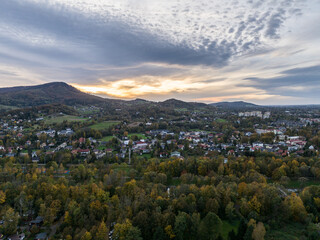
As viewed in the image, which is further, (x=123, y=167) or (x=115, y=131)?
(x=115, y=131)

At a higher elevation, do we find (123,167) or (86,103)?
(86,103)

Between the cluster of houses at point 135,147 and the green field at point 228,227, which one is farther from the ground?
the cluster of houses at point 135,147

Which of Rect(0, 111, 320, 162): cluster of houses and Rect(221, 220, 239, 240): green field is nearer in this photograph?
Rect(221, 220, 239, 240): green field

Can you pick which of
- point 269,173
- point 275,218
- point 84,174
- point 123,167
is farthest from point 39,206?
point 269,173

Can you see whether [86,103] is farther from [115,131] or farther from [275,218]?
[275,218]

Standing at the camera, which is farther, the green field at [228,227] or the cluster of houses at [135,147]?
the cluster of houses at [135,147]

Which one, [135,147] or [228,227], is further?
[135,147]

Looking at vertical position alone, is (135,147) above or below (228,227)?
above

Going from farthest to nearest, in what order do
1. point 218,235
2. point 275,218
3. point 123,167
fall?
point 123,167 < point 275,218 < point 218,235

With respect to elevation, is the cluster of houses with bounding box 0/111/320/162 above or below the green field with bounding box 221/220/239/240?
above

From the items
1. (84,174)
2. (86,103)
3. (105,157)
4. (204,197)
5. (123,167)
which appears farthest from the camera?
(86,103)
